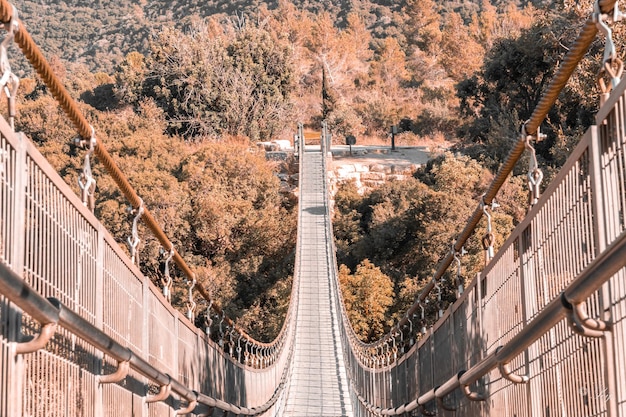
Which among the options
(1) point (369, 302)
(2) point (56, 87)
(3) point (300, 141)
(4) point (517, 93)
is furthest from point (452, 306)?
(3) point (300, 141)

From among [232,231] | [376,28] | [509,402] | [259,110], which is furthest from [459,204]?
[376,28]

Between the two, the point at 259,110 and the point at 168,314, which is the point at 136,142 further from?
the point at 168,314

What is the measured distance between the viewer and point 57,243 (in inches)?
121

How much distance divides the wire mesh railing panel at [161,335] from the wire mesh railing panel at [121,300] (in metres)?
0.24

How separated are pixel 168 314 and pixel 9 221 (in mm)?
2756

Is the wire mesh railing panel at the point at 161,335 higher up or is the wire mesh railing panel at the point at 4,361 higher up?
the wire mesh railing panel at the point at 161,335

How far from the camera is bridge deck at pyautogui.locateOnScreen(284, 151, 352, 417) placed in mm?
13398

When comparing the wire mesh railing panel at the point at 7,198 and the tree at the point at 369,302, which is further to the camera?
the tree at the point at 369,302

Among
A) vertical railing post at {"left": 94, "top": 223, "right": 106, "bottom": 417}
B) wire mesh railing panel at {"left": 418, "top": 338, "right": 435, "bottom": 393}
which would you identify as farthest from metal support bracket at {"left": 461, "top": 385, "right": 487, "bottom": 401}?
wire mesh railing panel at {"left": 418, "top": 338, "right": 435, "bottom": 393}

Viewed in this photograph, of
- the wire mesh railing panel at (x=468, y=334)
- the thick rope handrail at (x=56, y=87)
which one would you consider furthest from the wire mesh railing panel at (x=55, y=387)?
the wire mesh railing panel at (x=468, y=334)

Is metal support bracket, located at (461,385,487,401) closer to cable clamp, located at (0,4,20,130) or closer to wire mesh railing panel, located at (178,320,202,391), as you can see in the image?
cable clamp, located at (0,4,20,130)

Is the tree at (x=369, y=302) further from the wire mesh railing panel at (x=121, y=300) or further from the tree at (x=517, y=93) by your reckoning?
the wire mesh railing panel at (x=121, y=300)

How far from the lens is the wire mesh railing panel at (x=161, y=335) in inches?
187

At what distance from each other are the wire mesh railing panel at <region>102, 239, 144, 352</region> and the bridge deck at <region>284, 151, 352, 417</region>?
27.3 feet
